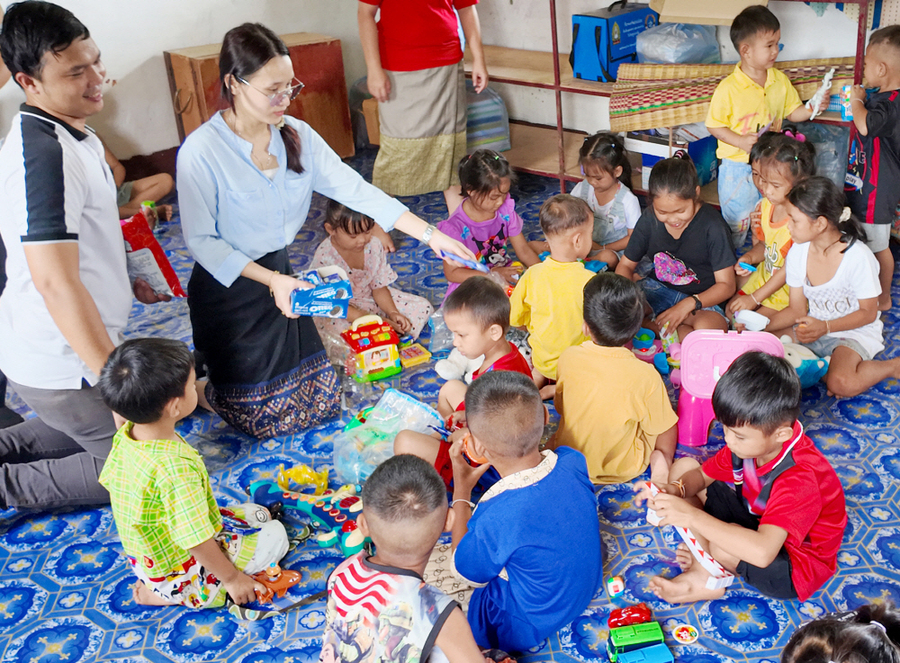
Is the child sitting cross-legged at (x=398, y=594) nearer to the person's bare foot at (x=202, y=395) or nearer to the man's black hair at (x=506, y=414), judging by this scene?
the man's black hair at (x=506, y=414)

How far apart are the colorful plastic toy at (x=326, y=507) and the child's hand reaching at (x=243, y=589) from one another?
0.27 m

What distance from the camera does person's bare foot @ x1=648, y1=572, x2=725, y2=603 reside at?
222 cm

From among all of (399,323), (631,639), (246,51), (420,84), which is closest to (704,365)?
(631,639)

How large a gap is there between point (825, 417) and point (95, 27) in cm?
499

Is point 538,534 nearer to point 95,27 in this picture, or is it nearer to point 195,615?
point 195,615

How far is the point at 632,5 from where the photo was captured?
4.71 m

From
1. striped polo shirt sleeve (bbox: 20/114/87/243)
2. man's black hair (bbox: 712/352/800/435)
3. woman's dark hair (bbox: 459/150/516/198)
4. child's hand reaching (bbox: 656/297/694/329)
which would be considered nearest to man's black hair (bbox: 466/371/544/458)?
man's black hair (bbox: 712/352/800/435)

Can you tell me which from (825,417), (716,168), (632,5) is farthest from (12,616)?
(632,5)

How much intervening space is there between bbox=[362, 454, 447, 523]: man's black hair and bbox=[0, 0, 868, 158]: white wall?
13.4 feet

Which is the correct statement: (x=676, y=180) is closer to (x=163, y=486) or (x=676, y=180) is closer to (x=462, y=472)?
(x=462, y=472)

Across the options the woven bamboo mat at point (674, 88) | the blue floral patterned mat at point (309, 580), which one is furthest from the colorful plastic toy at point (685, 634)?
the woven bamboo mat at point (674, 88)

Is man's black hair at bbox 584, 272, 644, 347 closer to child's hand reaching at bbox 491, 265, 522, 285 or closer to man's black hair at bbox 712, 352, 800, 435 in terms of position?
man's black hair at bbox 712, 352, 800, 435

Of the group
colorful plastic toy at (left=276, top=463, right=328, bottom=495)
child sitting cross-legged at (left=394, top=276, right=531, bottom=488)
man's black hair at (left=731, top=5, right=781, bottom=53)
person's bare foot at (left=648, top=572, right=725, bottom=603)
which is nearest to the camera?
person's bare foot at (left=648, top=572, right=725, bottom=603)

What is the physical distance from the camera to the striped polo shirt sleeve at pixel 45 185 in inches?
85.9
